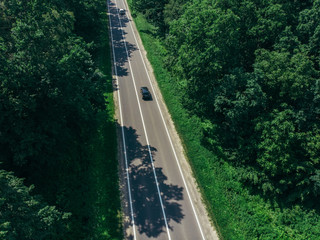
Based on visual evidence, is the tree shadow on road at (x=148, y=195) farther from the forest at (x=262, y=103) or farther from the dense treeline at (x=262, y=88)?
the dense treeline at (x=262, y=88)

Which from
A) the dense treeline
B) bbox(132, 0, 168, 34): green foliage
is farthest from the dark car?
bbox(132, 0, 168, 34): green foliage

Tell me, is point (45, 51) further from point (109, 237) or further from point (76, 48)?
point (109, 237)

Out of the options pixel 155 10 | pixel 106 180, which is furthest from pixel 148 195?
pixel 155 10

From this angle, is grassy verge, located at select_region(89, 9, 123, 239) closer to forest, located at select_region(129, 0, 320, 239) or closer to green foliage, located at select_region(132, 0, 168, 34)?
forest, located at select_region(129, 0, 320, 239)

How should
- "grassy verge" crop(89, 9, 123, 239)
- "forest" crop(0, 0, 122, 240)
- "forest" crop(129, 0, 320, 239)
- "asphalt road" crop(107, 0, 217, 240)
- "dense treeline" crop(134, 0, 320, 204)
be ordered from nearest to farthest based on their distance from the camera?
1. "forest" crop(0, 0, 122, 240)
2. "grassy verge" crop(89, 9, 123, 239)
3. "asphalt road" crop(107, 0, 217, 240)
4. "forest" crop(129, 0, 320, 239)
5. "dense treeline" crop(134, 0, 320, 204)

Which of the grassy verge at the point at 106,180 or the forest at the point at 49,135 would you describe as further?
the grassy verge at the point at 106,180

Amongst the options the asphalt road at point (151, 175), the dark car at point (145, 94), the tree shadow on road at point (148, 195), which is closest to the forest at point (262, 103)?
the asphalt road at point (151, 175)
